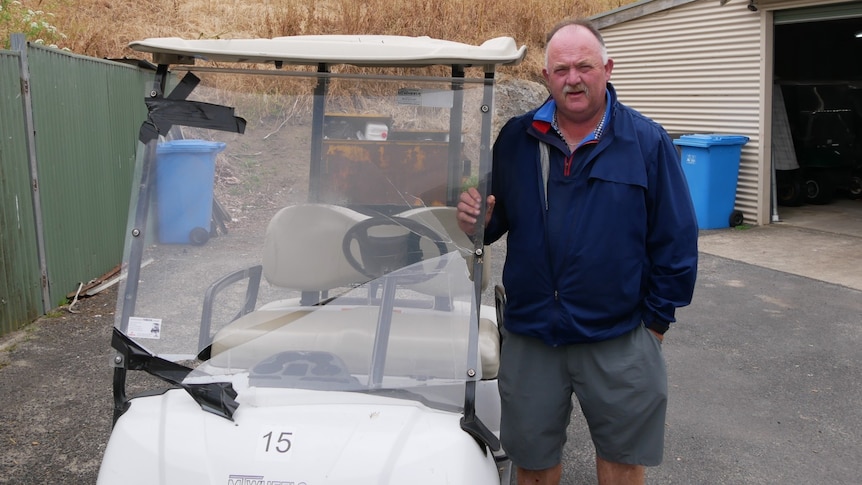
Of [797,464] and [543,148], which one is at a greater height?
[543,148]

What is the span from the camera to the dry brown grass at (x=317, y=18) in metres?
15.6

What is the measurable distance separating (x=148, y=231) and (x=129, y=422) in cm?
59

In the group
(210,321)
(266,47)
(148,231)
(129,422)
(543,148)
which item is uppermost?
(266,47)

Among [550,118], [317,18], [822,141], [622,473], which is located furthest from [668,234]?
[317,18]

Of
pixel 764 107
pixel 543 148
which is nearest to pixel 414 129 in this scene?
pixel 543 148

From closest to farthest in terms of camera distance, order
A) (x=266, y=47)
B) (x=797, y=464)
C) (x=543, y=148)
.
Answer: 1. (x=266, y=47)
2. (x=543, y=148)
3. (x=797, y=464)

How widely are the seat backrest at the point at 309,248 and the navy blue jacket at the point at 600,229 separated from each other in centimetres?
56

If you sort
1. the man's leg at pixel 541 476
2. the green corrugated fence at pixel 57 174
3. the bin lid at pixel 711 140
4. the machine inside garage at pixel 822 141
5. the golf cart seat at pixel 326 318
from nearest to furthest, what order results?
the golf cart seat at pixel 326 318 < the man's leg at pixel 541 476 < the green corrugated fence at pixel 57 174 < the bin lid at pixel 711 140 < the machine inside garage at pixel 822 141

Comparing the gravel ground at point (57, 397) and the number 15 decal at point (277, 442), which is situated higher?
the number 15 decal at point (277, 442)

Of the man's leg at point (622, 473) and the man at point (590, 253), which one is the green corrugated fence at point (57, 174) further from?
the man's leg at point (622, 473)

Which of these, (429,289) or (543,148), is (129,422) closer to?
(429,289)

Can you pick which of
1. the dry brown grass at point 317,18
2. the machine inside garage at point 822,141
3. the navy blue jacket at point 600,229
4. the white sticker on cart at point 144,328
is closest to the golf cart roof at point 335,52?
the navy blue jacket at point 600,229

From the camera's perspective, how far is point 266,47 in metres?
2.44

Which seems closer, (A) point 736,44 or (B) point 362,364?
(B) point 362,364
